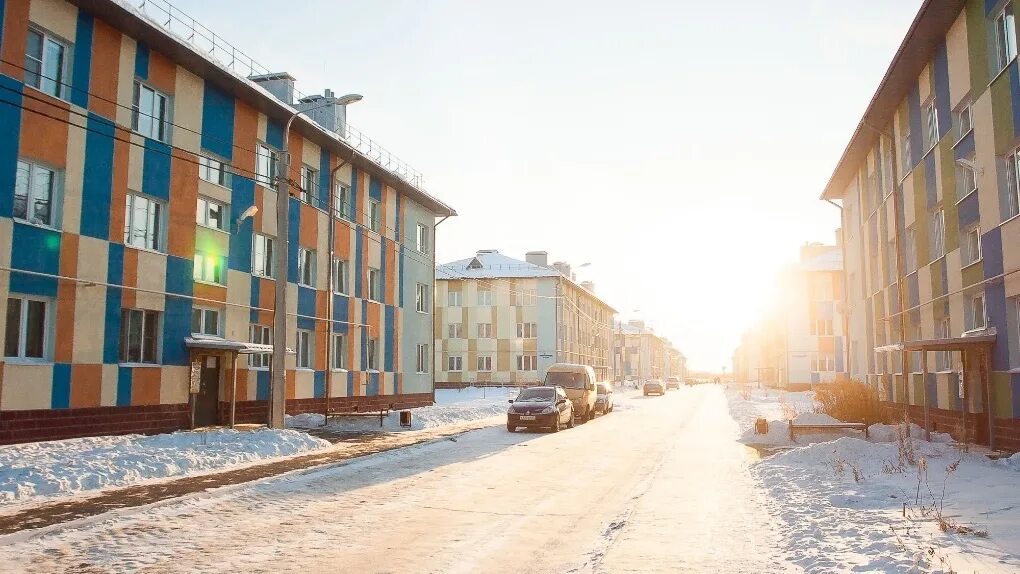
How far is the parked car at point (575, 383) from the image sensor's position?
95.6 ft

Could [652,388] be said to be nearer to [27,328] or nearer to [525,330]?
[525,330]

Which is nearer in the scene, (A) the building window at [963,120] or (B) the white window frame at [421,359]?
(A) the building window at [963,120]

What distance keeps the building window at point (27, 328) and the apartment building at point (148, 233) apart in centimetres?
3

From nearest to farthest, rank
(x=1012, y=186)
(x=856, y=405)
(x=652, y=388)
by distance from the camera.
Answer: (x=1012, y=186), (x=856, y=405), (x=652, y=388)

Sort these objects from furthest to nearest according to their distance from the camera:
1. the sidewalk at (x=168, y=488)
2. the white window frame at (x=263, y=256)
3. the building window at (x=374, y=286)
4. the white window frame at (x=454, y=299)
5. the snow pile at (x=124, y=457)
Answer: the white window frame at (x=454, y=299)
the building window at (x=374, y=286)
the white window frame at (x=263, y=256)
the snow pile at (x=124, y=457)
the sidewalk at (x=168, y=488)

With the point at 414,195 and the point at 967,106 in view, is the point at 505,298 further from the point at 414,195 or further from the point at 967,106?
the point at 967,106

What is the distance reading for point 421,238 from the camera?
37.0 metres

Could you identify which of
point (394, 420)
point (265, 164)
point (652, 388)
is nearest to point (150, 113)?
point (265, 164)

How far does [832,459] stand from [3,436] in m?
16.1

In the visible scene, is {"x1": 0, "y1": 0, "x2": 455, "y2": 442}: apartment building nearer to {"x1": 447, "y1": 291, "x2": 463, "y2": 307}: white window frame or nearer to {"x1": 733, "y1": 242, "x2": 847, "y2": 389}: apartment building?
{"x1": 447, "y1": 291, "x2": 463, "y2": 307}: white window frame

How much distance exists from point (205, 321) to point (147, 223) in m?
3.44

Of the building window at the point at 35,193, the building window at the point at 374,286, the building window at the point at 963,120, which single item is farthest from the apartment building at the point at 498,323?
the building window at the point at 35,193

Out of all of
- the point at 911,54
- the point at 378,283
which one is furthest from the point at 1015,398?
the point at 378,283

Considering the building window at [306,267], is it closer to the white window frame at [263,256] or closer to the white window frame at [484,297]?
the white window frame at [263,256]
